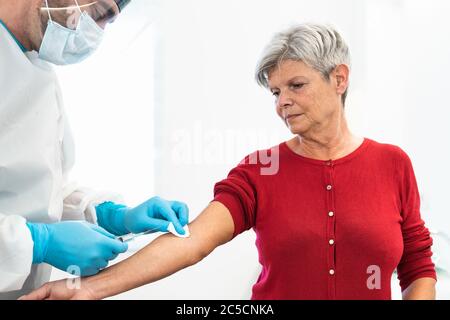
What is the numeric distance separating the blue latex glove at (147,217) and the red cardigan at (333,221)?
125 millimetres

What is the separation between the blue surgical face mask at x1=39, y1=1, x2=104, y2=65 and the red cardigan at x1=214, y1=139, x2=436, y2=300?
0.54 metres

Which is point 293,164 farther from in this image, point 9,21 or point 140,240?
point 9,21

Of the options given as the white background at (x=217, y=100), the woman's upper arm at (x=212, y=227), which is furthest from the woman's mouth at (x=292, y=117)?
the white background at (x=217, y=100)

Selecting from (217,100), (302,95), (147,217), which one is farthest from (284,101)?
(217,100)

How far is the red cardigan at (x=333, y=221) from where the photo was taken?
1.20 m

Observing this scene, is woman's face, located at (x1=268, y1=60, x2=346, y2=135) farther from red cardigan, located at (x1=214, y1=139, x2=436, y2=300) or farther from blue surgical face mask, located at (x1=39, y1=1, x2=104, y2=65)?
blue surgical face mask, located at (x1=39, y1=1, x2=104, y2=65)

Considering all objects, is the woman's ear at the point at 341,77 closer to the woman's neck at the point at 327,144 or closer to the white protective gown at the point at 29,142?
the woman's neck at the point at 327,144

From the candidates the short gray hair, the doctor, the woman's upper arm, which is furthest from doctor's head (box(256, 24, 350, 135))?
the doctor

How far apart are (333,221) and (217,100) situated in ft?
3.25

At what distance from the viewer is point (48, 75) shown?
129 centimetres

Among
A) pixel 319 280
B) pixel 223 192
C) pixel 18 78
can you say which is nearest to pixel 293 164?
pixel 223 192

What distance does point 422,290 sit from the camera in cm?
124
